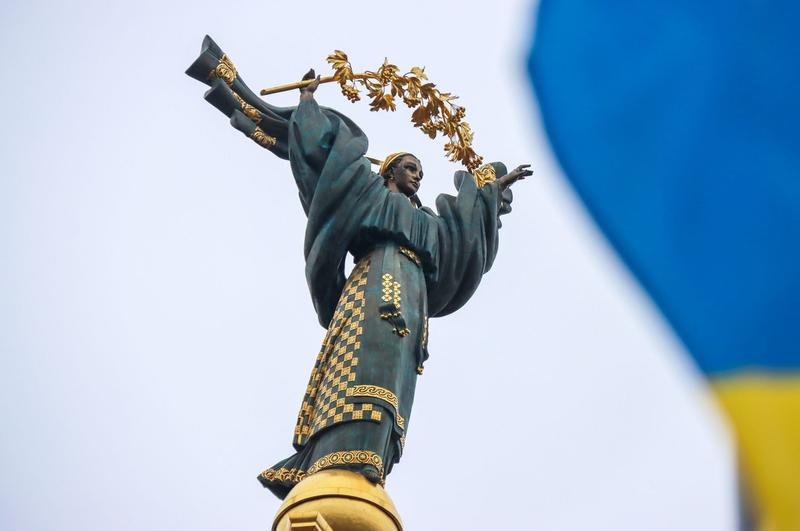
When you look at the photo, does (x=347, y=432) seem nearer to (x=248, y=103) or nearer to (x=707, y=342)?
(x=248, y=103)

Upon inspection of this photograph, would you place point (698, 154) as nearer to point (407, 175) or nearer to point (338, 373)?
point (338, 373)

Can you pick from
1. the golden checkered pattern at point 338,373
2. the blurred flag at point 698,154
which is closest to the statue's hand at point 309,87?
the golden checkered pattern at point 338,373

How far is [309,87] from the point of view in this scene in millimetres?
10141

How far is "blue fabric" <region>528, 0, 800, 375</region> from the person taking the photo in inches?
137

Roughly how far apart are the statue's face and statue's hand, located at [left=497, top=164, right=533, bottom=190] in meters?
0.62

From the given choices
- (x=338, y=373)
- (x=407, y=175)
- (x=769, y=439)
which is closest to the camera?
(x=769, y=439)

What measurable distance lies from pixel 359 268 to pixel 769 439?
20.9 feet

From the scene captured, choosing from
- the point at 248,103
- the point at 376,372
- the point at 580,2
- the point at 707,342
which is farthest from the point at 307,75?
the point at 707,342

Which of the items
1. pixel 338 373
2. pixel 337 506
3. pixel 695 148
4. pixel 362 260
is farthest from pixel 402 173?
pixel 695 148

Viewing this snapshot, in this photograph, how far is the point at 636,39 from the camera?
3863 mm

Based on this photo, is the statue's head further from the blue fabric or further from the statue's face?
the blue fabric

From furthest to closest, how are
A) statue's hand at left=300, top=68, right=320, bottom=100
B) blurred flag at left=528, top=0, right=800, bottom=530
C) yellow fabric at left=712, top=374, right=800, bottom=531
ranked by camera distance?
statue's hand at left=300, top=68, right=320, bottom=100 < blurred flag at left=528, top=0, right=800, bottom=530 < yellow fabric at left=712, top=374, right=800, bottom=531

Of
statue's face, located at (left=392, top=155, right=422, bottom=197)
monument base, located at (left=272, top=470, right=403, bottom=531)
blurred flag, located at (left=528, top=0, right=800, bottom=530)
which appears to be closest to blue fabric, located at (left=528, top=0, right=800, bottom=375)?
blurred flag, located at (left=528, top=0, right=800, bottom=530)

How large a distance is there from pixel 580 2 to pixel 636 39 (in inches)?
7.4
